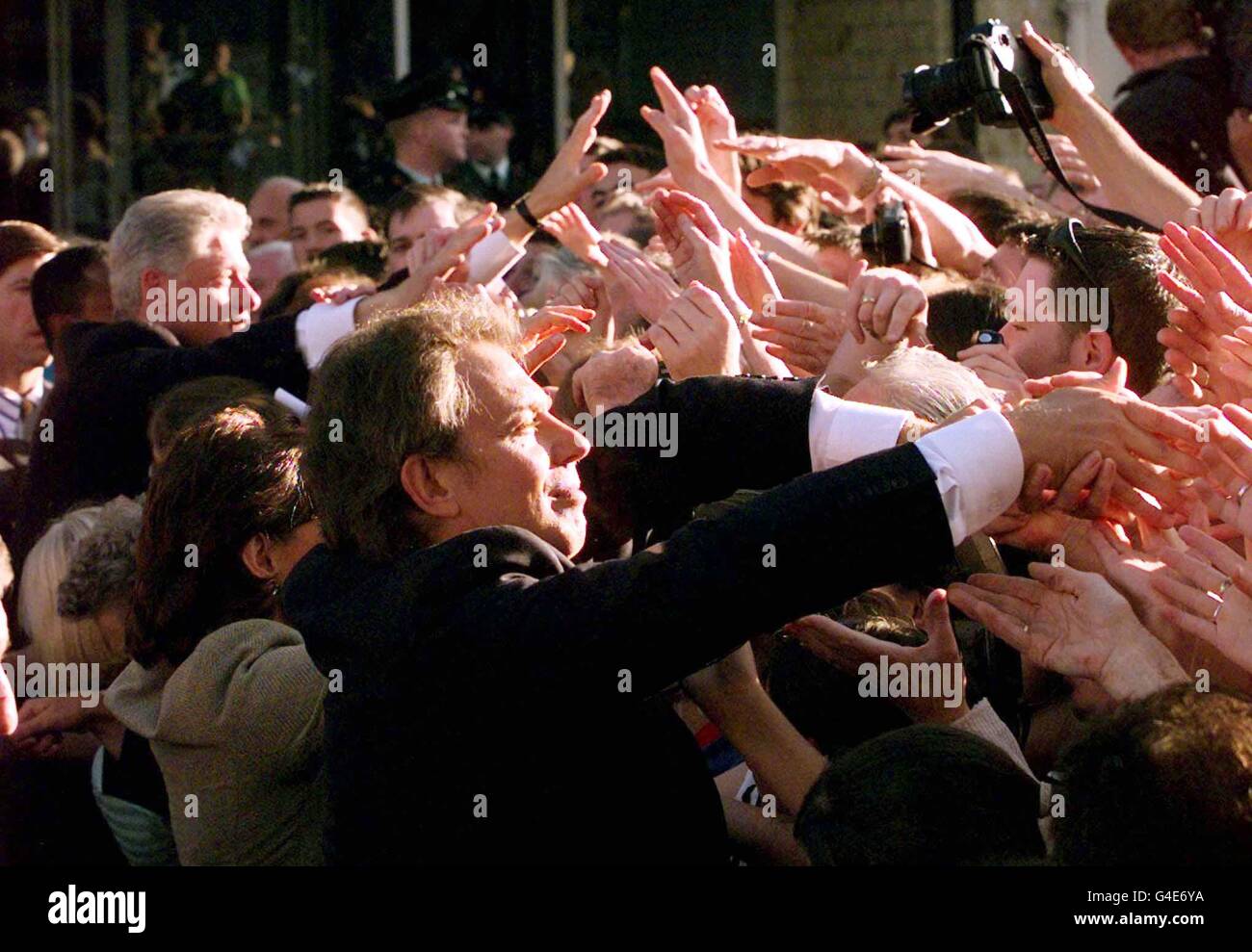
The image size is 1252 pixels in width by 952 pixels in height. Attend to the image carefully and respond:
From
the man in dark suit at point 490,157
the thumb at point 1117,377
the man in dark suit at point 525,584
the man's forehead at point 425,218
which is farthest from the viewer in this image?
the man in dark suit at point 490,157

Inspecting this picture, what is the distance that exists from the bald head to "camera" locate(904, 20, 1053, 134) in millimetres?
3772

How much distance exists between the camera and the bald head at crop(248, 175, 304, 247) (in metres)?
6.89

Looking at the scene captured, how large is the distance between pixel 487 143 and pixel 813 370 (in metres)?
4.37

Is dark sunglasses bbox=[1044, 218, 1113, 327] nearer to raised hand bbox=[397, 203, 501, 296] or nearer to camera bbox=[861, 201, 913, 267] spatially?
camera bbox=[861, 201, 913, 267]

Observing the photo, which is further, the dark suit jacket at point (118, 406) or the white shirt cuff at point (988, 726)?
the dark suit jacket at point (118, 406)

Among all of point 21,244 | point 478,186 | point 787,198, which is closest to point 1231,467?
point 787,198

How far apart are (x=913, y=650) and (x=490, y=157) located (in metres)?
5.47

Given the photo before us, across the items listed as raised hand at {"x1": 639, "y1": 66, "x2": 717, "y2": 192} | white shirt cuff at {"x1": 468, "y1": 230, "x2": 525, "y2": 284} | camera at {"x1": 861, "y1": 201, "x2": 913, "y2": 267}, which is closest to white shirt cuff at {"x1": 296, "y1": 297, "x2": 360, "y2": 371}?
white shirt cuff at {"x1": 468, "y1": 230, "x2": 525, "y2": 284}

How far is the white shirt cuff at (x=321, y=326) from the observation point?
3648 millimetres

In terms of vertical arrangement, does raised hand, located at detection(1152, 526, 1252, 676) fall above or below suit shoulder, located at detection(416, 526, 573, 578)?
below

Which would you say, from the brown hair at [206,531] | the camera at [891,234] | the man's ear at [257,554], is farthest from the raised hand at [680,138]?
the man's ear at [257,554]

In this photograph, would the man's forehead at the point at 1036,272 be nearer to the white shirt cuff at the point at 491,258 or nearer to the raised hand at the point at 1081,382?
the raised hand at the point at 1081,382

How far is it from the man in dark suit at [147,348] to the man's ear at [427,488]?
1356mm

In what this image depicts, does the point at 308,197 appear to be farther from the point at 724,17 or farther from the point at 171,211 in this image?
the point at 724,17
